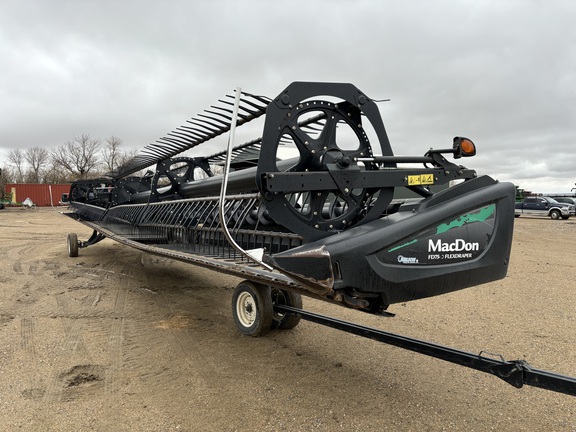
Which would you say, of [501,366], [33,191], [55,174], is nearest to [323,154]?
[501,366]

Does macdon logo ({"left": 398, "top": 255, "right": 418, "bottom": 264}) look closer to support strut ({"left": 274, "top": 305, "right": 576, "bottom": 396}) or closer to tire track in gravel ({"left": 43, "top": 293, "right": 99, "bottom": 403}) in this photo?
support strut ({"left": 274, "top": 305, "right": 576, "bottom": 396})

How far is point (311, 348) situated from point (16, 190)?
52.7 m

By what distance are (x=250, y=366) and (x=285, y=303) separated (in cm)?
92

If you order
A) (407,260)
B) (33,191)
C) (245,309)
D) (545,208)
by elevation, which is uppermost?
(33,191)

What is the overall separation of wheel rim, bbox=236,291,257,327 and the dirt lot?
18 cm

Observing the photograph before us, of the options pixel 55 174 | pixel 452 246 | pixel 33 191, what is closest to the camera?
pixel 452 246

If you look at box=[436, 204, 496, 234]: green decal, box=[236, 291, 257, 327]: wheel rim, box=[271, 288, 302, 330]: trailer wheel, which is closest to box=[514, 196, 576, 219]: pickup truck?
box=[271, 288, 302, 330]: trailer wheel

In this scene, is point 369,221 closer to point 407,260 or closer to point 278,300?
point 407,260

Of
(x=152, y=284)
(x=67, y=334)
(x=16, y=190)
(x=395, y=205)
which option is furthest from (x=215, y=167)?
(x=16, y=190)

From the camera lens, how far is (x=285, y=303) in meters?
4.33

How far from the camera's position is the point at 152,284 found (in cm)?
684

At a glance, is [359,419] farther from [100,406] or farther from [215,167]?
[215,167]

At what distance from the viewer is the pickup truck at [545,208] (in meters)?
26.0

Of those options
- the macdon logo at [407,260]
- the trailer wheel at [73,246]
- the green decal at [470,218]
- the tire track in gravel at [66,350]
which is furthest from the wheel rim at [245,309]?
the trailer wheel at [73,246]
